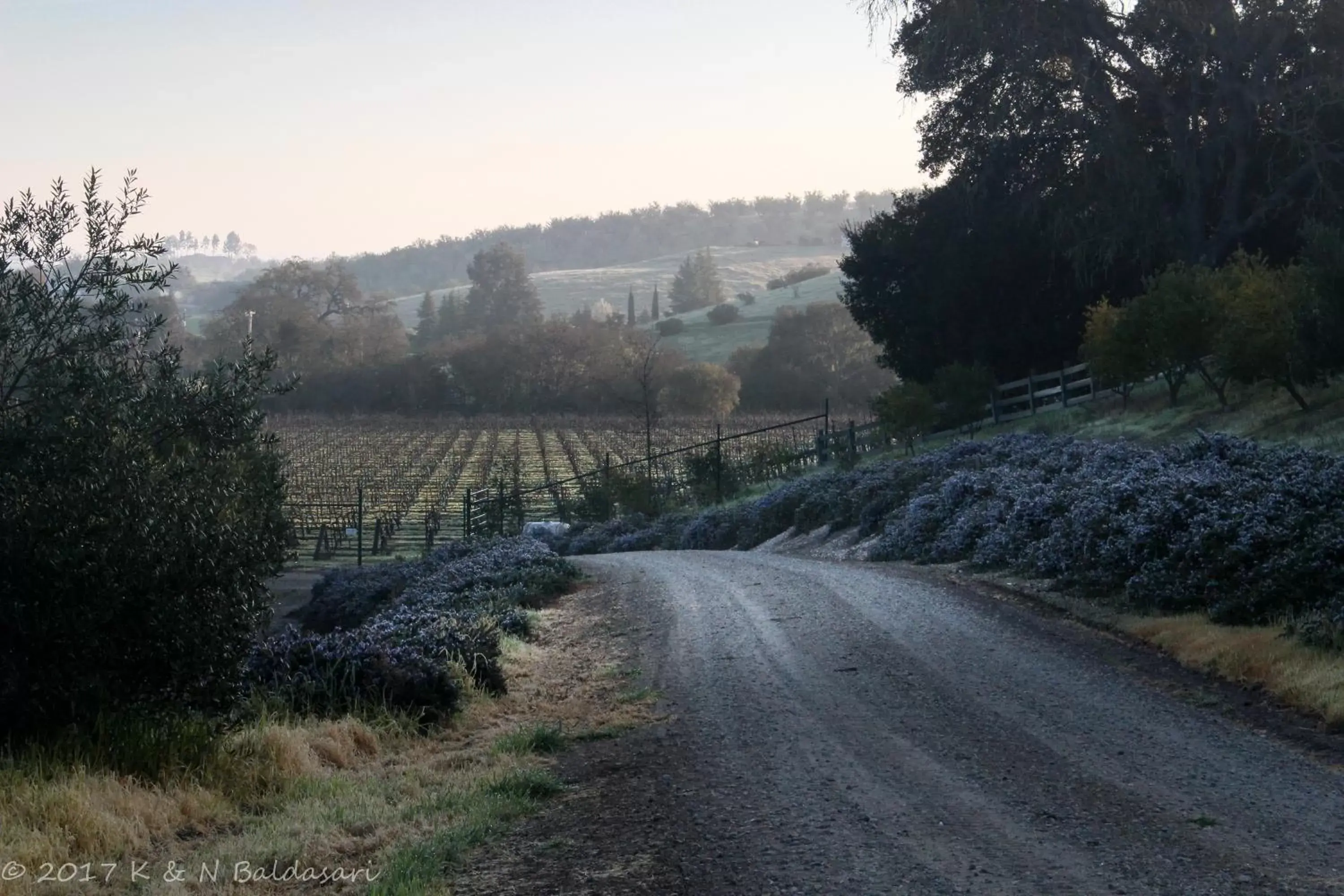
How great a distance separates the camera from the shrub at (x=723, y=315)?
132250 mm

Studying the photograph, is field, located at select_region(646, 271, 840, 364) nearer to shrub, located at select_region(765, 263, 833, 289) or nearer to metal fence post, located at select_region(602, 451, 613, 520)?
shrub, located at select_region(765, 263, 833, 289)

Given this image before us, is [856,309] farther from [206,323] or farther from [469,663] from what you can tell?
[206,323]

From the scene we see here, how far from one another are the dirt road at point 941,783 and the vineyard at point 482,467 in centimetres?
1817

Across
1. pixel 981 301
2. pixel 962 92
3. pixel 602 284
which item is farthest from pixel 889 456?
pixel 602 284

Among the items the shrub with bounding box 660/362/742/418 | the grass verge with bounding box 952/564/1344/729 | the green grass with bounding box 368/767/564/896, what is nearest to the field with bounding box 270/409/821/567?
the shrub with bounding box 660/362/742/418

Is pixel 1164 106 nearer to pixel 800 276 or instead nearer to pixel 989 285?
pixel 989 285

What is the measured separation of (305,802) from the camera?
8.57 m

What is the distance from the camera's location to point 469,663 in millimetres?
12117

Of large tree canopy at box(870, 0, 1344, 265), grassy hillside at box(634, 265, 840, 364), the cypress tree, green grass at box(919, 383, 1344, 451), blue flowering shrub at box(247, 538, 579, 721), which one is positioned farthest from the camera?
the cypress tree

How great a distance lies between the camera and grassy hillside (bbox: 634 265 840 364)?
116000mm

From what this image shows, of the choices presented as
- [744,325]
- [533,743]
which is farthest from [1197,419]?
[744,325]

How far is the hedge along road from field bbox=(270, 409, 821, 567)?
23.9 m

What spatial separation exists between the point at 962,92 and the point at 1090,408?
34.2 ft

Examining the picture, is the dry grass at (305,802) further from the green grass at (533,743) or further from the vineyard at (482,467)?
the vineyard at (482,467)
